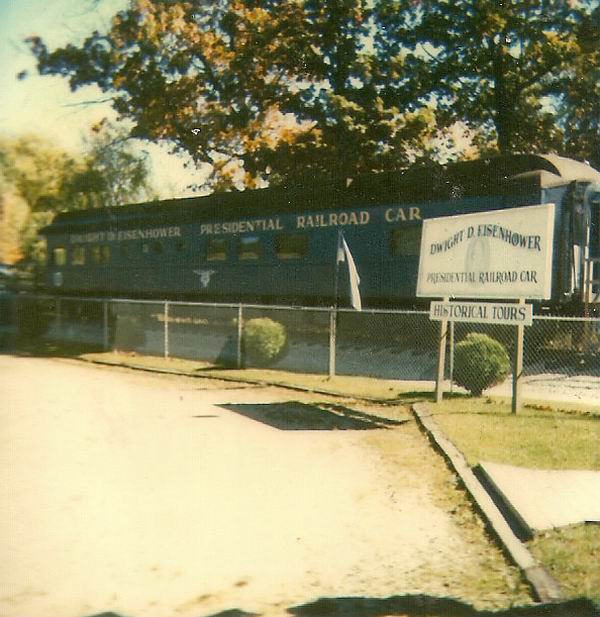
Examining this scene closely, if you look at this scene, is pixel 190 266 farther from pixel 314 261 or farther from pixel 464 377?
pixel 464 377

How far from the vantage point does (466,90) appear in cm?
2002

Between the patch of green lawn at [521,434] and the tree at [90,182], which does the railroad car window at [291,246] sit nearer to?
the tree at [90,182]

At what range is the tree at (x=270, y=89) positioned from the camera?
16.1m

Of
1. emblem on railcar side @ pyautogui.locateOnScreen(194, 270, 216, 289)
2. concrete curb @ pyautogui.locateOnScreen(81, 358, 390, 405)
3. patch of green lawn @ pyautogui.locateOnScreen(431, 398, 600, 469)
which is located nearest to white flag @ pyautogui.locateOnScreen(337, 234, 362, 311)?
concrete curb @ pyautogui.locateOnScreen(81, 358, 390, 405)

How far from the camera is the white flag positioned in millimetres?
14180

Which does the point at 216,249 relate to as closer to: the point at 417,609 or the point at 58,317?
the point at 58,317

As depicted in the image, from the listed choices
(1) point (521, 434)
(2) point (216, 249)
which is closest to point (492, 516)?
(1) point (521, 434)

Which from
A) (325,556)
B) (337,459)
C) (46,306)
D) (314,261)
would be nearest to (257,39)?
(314,261)

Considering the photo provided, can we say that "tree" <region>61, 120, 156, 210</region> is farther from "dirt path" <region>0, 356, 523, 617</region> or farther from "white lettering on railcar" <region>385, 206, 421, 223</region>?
"dirt path" <region>0, 356, 523, 617</region>

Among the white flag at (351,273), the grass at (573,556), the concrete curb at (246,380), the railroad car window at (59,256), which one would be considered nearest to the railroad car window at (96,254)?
the railroad car window at (59,256)

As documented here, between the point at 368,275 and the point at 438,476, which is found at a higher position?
the point at 368,275

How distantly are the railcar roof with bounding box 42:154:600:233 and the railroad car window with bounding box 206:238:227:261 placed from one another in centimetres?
67

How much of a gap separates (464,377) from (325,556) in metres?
6.88

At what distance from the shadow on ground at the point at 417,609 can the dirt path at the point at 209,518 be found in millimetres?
87
